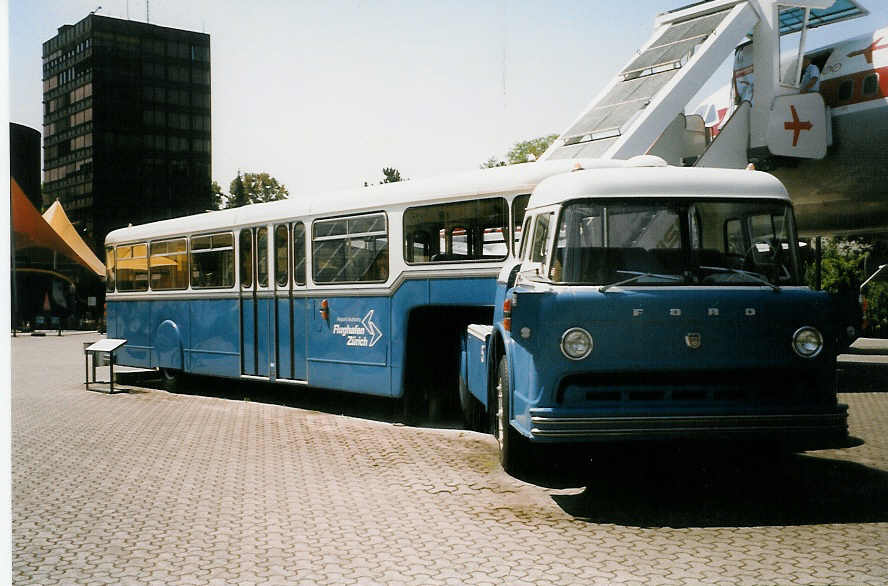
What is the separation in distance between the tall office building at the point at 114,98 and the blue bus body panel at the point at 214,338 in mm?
3038

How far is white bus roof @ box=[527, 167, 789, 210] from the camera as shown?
7.31 metres

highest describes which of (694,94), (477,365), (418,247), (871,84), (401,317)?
(871,84)

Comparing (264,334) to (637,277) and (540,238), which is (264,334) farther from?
(637,277)

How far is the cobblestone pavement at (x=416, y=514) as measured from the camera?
17.6 ft

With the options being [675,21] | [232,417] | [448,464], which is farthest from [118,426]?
[675,21]

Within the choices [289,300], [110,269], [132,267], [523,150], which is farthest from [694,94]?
[523,150]

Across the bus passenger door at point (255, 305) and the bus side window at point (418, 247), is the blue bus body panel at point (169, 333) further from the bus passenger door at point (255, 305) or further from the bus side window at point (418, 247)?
the bus side window at point (418, 247)

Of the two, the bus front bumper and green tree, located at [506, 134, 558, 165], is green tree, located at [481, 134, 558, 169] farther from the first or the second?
the bus front bumper

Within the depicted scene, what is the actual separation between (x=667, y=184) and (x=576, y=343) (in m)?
1.56

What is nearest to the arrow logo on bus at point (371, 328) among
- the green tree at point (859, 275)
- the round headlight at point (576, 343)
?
the round headlight at point (576, 343)

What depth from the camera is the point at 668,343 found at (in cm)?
669

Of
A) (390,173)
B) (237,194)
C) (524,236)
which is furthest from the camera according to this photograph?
(390,173)

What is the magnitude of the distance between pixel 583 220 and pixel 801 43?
17120 millimetres

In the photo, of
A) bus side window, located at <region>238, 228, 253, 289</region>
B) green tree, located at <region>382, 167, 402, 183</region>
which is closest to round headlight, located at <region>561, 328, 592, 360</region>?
bus side window, located at <region>238, 228, 253, 289</region>
